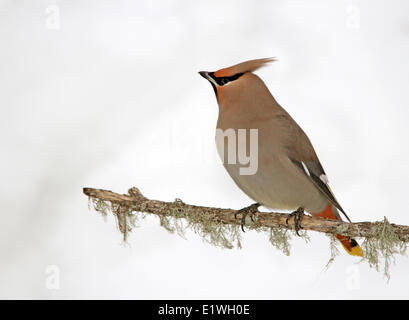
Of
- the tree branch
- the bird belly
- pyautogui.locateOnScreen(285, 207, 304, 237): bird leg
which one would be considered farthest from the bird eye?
pyautogui.locateOnScreen(285, 207, 304, 237): bird leg

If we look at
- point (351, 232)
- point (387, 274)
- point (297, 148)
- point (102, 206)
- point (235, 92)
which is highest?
point (235, 92)

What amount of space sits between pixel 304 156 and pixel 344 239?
20.6 inches

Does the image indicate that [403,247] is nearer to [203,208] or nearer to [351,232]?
[351,232]

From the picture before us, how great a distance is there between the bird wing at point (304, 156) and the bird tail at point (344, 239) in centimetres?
12

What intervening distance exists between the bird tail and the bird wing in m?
0.12

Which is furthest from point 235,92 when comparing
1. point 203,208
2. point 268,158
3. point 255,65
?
point 203,208

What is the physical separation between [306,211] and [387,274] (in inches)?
22.1

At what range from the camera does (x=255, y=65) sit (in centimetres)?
347

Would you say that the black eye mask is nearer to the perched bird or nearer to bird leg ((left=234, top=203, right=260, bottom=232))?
the perched bird

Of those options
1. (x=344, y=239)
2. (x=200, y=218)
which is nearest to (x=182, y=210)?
(x=200, y=218)

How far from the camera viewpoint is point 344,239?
337 centimetres

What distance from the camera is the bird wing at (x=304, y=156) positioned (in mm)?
3309

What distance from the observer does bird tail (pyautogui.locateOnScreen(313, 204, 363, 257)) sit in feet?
11.0

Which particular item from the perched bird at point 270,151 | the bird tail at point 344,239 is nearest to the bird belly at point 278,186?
the perched bird at point 270,151
